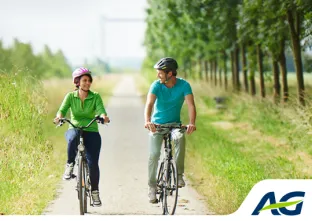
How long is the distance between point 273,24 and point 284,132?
5.59ft

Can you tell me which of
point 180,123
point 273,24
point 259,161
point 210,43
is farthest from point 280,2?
point 210,43

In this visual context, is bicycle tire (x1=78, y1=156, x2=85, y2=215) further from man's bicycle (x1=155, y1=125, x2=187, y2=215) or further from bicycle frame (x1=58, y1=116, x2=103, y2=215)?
man's bicycle (x1=155, y1=125, x2=187, y2=215)

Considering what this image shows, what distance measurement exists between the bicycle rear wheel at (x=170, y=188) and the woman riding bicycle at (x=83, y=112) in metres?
0.52

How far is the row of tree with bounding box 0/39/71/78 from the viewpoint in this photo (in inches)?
214

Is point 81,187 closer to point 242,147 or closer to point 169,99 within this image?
point 169,99

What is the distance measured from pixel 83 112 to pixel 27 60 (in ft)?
3.51

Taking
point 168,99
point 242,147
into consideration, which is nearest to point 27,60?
point 168,99

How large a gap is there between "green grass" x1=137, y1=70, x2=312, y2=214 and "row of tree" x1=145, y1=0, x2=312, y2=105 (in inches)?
18.6

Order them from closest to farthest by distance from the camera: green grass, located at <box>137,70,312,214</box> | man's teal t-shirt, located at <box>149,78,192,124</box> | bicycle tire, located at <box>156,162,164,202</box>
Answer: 1. man's teal t-shirt, located at <box>149,78,192,124</box>
2. bicycle tire, located at <box>156,162,164,202</box>
3. green grass, located at <box>137,70,312,214</box>

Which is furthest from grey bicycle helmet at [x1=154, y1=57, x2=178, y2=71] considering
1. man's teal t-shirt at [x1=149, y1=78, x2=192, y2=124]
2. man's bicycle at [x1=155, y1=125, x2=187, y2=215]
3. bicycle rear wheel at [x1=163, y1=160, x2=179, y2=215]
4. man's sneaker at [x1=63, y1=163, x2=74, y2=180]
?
man's sneaker at [x1=63, y1=163, x2=74, y2=180]

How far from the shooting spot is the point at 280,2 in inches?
321

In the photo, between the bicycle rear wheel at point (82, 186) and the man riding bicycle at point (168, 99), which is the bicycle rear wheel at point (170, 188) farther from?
the bicycle rear wheel at point (82, 186)

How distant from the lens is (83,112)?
5094mm

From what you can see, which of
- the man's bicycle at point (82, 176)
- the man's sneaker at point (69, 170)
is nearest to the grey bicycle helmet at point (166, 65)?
the man's bicycle at point (82, 176)
